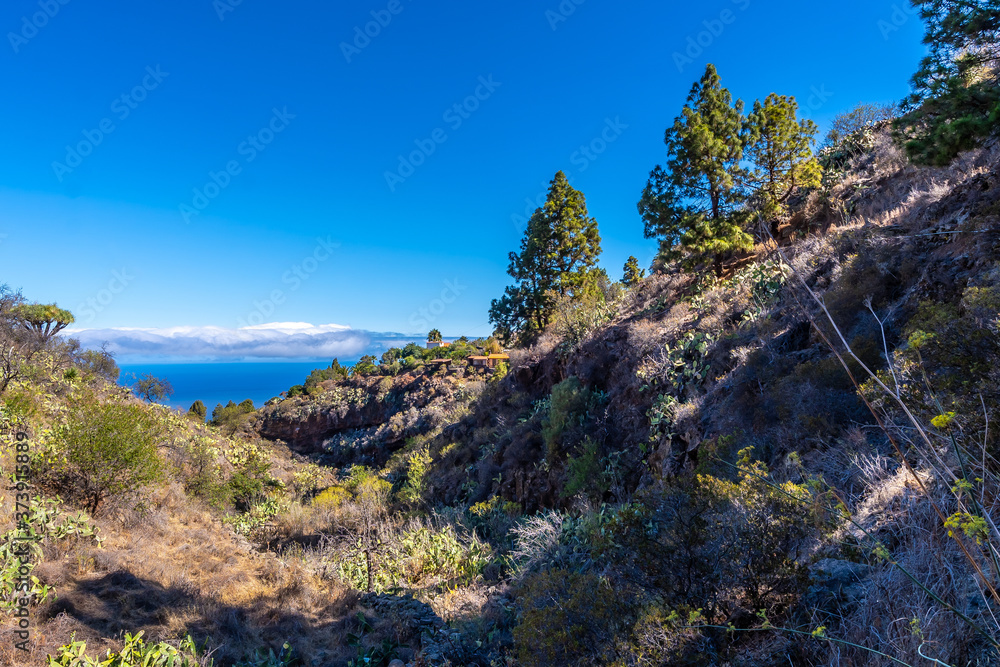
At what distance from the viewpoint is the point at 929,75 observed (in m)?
6.64

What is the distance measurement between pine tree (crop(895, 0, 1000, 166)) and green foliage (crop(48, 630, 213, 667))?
10795 mm

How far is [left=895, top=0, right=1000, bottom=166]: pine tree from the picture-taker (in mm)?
5910

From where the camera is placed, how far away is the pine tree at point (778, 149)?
15.3m

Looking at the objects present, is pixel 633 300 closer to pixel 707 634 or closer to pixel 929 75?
pixel 929 75

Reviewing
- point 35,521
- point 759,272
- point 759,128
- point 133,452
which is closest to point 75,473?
point 133,452

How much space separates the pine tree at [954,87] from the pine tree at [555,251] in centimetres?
1787

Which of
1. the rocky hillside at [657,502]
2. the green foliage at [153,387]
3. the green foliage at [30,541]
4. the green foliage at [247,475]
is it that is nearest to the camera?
the rocky hillside at [657,502]

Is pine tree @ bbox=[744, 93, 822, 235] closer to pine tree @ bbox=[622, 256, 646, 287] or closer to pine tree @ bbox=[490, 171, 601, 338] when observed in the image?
pine tree @ bbox=[490, 171, 601, 338]

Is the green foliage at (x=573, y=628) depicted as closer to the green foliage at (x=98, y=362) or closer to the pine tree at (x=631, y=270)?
the green foliage at (x=98, y=362)

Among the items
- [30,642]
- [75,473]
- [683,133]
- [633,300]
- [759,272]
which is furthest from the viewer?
[633,300]

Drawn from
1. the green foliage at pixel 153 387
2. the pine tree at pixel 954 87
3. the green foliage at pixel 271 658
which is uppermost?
the green foliage at pixel 153 387

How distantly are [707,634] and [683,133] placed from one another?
15.1m

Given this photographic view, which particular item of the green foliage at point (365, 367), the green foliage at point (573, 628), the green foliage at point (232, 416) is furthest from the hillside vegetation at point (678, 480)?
the green foliage at point (365, 367)

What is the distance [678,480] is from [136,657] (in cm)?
517
